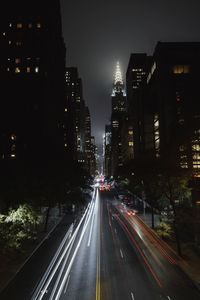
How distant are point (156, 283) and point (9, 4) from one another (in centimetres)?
11152

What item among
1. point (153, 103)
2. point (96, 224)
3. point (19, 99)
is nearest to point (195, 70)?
point (153, 103)

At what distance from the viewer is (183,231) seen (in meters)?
38.1

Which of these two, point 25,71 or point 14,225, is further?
point 25,71

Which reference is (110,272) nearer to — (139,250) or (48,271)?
(48,271)

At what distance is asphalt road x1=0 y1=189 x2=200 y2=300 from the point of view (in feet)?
71.9

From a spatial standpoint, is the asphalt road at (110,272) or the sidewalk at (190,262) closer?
the asphalt road at (110,272)

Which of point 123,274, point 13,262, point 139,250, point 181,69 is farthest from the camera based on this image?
point 181,69

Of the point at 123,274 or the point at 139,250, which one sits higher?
the point at 139,250

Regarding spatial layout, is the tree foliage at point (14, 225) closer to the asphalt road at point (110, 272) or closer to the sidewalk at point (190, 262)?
the asphalt road at point (110, 272)

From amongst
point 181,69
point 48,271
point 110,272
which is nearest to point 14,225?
point 48,271

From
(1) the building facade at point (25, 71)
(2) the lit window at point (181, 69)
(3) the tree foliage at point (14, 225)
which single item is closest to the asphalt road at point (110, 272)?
(3) the tree foliage at point (14, 225)

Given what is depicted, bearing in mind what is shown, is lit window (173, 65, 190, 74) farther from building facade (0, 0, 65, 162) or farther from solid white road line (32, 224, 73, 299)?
solid white road line (32, 224, 73, 299)

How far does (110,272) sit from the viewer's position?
1050 inches

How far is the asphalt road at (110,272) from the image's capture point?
21.9m
